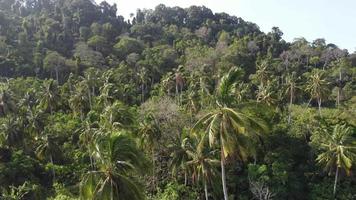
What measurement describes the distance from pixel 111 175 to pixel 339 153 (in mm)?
35851

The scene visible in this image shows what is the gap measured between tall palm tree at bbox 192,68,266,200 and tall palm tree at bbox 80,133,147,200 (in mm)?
4619

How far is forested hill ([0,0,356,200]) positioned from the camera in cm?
2425

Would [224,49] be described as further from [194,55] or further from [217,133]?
[217,133]

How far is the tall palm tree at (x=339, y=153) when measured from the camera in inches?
1972

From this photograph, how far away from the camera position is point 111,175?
21.0 m

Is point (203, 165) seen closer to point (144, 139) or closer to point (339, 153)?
point (144, 139)

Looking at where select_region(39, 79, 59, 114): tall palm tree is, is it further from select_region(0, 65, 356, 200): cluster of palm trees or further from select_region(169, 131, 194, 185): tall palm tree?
select_region(169, 131, 194, 185): tall palm tree

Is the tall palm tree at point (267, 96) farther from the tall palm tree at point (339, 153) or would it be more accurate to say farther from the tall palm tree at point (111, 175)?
the tall palm tree at point (111, 175)

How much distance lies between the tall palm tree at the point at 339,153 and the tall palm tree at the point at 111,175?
34259mm

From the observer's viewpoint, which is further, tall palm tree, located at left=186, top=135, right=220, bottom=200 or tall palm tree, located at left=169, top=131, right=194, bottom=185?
tall palm tree, located at left=169, top=131, right=194, bottom=185

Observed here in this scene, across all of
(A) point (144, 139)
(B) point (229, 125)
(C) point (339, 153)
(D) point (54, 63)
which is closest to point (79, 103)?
(A) point (144, 139)

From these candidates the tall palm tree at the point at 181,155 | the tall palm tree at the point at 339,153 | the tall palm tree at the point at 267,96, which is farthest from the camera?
the tall palm tree at the point at 267,96

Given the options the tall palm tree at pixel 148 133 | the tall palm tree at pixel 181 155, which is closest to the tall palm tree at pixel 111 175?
the tall palm tree at pixel 181 155

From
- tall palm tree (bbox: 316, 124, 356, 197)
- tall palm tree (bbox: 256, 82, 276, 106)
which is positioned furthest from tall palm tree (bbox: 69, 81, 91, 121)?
tall palm tree (bbox: 316, 124, 356, 197)
